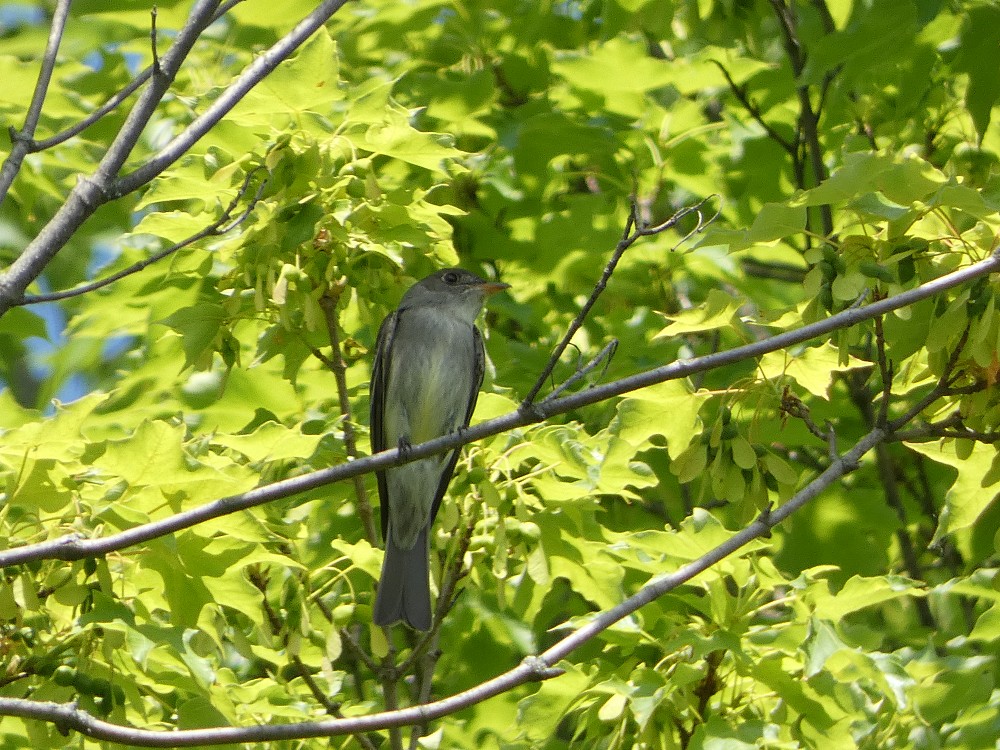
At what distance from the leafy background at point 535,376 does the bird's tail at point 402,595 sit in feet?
0.45

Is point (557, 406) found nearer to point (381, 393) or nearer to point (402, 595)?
point (402, 595)

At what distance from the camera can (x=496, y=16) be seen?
6.27 metres

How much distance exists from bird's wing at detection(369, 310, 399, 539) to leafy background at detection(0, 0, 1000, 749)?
0.12 meters

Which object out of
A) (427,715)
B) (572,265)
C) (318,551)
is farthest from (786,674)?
(572,265)

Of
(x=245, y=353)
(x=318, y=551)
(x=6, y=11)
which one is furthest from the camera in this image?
(x=6, y=11)

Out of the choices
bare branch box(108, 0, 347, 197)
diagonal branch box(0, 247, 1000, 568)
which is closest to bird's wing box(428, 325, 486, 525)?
diagonal branch box(0, 247, 1000, 568)

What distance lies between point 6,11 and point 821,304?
469cm

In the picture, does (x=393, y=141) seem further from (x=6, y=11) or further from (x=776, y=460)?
(x=6, y=11)

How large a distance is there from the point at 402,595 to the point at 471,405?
150 cm

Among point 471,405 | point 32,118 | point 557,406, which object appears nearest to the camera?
point 557,406

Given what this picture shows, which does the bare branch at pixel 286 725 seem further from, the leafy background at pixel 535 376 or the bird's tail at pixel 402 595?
the bird's tail at pixel 402 595

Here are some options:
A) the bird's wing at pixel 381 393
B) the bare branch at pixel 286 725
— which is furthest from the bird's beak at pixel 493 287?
the bare branch at pixel 286 725

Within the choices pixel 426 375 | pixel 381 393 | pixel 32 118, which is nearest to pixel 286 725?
pixel 32 118

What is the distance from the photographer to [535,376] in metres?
5.28
